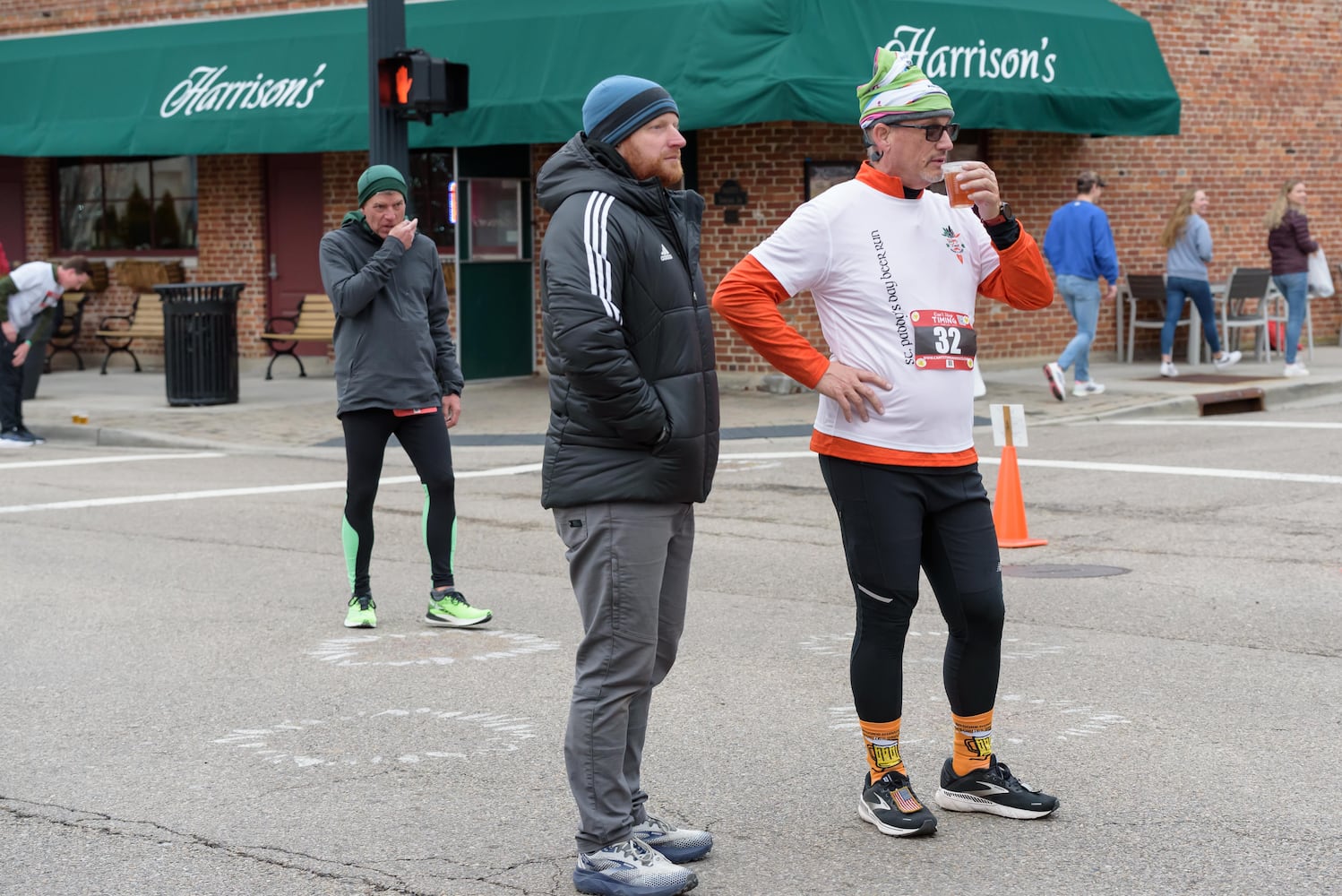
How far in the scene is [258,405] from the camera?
1747cm

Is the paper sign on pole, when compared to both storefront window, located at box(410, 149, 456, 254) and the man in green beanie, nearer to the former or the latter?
the man in green beanie

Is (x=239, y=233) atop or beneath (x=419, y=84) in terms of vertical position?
beneath

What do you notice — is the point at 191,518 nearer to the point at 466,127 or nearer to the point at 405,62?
the point at 405,62

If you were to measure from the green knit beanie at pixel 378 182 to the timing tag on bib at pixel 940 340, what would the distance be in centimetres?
334

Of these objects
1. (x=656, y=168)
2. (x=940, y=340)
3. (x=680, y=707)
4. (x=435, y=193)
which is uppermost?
(x=435, y=193)

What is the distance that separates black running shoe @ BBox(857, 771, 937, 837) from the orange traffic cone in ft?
15.1

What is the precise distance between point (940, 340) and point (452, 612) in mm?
3413

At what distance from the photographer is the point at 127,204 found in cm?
2261

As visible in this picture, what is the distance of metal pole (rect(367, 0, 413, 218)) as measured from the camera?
1385cm

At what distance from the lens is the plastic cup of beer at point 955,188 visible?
4.73 m

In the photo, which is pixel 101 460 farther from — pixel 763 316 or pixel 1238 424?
pixel 763 316

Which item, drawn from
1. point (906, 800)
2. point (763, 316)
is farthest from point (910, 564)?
point (763, 316)

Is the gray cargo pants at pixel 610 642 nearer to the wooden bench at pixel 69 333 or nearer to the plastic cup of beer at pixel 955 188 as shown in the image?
the plastic cup of beer at pixel 955 188

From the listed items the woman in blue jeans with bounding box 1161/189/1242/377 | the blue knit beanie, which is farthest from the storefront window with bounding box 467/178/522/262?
the blue knit beanie
